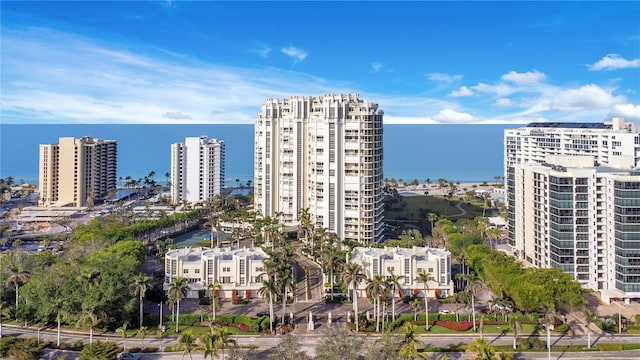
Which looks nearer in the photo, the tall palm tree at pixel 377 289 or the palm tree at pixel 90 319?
the palm tree at pixel 90 319

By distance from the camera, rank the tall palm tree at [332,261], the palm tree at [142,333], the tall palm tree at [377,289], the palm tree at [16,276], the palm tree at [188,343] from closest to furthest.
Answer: the palm tree at [188,343] < the palm tree at [142,333] < the tall palm tree at [377,289] < the palm tree at [16,276] < the tall palm tree at [332,261]

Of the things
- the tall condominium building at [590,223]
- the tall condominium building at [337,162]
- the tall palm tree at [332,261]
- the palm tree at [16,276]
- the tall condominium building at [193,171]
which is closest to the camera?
the palm tree at [16,276]

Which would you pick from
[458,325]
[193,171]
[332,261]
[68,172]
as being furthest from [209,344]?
[68,172]

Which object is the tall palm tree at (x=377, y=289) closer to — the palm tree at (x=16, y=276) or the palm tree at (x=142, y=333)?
the palm tree at (x=142, y=333)

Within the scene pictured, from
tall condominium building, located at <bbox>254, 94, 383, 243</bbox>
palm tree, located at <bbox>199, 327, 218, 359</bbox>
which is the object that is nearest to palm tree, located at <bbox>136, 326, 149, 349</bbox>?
palm tree, located at <bbox>199, 327, 218, 359</bbox>

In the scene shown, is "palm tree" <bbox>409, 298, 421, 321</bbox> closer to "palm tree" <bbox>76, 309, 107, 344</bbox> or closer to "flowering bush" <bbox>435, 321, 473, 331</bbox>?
"flowering bush" <bbox>435, 321, 473, 331</bbox>

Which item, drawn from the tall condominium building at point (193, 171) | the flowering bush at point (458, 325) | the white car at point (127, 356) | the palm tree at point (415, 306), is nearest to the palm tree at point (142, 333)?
the white car at point (127, 356)

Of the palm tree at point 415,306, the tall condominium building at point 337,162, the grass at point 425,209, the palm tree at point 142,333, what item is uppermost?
the tall condominium building at point 337,162
